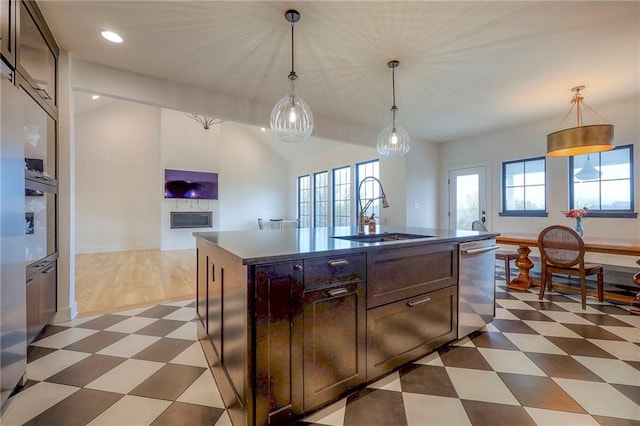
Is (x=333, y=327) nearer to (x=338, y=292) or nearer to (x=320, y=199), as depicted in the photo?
(x=338, y=292)

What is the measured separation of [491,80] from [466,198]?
291cm

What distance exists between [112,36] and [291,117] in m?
1.72

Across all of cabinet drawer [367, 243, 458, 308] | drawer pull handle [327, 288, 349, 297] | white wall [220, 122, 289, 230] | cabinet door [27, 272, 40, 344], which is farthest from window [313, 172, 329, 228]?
drawer pull handle [327, 288, 349, 297]

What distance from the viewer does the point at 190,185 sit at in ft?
24.8

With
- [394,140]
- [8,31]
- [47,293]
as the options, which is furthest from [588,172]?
[47,293]

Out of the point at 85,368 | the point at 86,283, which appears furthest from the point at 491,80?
the point at 86,283

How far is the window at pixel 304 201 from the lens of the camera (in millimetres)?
8750

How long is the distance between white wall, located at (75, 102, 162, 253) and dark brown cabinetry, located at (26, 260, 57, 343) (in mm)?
5501

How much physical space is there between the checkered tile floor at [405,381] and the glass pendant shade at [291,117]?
1865 mm

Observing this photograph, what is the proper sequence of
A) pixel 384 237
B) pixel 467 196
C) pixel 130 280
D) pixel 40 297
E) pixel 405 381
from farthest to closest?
1. pixel 467 196
2. pixel 130 280
3. pixel 384 237
4. pixel 40 297
5. pixel 405 381

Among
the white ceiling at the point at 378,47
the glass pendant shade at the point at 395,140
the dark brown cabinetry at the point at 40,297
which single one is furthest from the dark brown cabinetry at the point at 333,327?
the dark brown cabinetry at the point at 40,297

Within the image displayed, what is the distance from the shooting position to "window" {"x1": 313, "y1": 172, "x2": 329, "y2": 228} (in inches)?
312

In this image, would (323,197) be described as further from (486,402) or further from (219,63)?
(486,402)

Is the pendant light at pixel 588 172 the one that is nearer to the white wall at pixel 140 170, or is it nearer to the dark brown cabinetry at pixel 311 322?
the dark brown cabinetry at pixel 311 322
